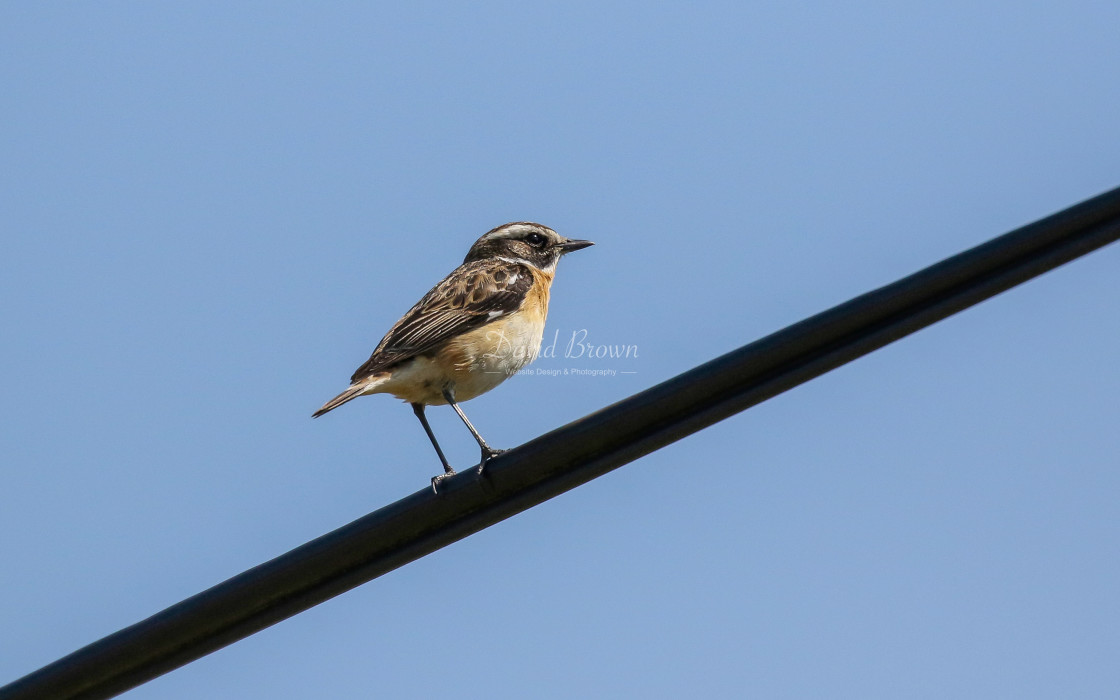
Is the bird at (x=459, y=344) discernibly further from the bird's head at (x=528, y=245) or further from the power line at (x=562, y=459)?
the power line at (x=562, y=459)

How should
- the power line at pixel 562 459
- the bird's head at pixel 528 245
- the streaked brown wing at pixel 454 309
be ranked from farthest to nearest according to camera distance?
the bird's head at pixel 528 245
the streaked brown wing at pixel 454 309
the power line at pixel 562 459

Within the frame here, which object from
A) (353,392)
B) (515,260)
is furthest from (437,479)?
(515,260)

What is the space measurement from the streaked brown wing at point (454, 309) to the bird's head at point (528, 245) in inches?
33.1

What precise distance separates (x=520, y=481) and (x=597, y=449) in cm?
44

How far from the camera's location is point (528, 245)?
13.3 meters

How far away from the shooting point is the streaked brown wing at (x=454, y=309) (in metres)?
10.3

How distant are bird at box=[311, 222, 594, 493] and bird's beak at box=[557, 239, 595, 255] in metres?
1.30

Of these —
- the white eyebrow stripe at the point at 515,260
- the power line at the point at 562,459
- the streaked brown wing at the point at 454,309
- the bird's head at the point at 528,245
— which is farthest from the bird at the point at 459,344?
the power line at the point at 562,459

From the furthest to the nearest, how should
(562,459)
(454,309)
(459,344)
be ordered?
(454,309) → (459,344) → (562,459)

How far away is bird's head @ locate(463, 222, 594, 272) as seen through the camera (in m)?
13.2

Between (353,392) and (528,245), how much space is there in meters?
4.14

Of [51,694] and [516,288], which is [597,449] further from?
[516,288]

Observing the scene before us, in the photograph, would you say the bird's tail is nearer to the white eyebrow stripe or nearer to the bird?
the bird

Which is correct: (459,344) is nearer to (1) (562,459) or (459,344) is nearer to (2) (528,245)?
(2) (528,245)
